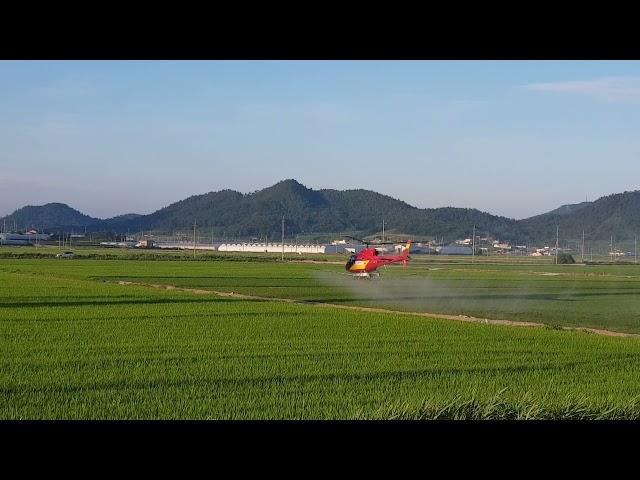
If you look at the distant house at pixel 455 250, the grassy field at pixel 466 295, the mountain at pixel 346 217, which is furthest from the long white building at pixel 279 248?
the grassy field at pixel 466 295

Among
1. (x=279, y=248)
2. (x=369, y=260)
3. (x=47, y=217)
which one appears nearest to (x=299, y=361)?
(x=369, y=260)

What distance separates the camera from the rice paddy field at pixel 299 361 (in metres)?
8.16

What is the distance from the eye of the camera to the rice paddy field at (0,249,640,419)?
816 cm

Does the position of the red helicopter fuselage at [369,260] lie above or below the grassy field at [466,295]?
above

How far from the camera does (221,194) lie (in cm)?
11500

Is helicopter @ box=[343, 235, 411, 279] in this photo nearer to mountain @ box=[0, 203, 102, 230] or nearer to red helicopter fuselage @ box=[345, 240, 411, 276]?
red helicopter fuselage @ box=[345, 240, 411, 276]

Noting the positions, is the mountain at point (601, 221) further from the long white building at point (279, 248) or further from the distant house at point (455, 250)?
the long white building at point (279, 248)

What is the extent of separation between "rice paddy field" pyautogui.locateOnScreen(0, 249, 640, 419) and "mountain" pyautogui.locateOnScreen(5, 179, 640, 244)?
7992 centimetres

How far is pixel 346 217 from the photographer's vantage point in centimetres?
11050

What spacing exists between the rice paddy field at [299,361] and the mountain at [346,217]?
7992 centimetres

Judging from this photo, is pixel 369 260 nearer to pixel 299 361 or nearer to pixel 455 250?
pixel 299 361

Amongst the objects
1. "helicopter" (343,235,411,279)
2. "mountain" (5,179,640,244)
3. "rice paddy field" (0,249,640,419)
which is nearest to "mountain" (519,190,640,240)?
"mountain" (5,179,640,244)
